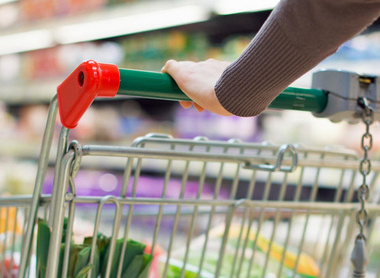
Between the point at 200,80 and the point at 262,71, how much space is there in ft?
0.34

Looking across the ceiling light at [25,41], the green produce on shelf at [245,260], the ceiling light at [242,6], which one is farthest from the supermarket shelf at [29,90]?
the green produce on shelf at [245,260]

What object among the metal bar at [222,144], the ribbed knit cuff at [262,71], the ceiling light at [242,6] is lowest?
the metal bar at [222,144]

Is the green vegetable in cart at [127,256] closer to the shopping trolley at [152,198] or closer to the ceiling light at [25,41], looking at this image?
the shopping trolley at [152,198]

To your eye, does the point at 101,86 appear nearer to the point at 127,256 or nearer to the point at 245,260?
the point at 127,256

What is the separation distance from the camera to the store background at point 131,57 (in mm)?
2336

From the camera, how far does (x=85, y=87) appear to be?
26.3 inches

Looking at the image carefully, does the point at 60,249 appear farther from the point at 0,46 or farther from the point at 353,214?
the point at 0,46

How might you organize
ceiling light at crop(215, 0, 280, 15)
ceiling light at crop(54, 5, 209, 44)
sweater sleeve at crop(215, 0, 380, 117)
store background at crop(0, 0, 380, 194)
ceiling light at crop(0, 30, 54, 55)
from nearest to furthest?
sweater sleeve at crop(215, 0, 380, 117) < ceiling light at crop(215, 0, 280, 15) < store background at crop(0, 0, 380, 194) < ceiling light at crop(54, 5, 209, 44) < ceiling light at crop(0, 30, 54, 55)

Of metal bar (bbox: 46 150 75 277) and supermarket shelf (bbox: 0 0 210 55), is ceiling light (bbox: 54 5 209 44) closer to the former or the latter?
supermarket shelf (bbox: 0 0 210 55)

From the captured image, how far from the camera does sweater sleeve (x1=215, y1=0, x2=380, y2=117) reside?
576 millimetres

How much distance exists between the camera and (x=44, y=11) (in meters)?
3.54

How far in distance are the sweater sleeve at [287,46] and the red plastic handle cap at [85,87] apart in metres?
0.14

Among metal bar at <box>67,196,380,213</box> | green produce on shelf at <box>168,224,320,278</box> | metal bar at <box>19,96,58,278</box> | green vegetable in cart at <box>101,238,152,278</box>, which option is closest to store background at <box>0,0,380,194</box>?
green produce on shelf at <box>168,224,320,278</box>

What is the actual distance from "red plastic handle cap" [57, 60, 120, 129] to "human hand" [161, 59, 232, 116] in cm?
9
